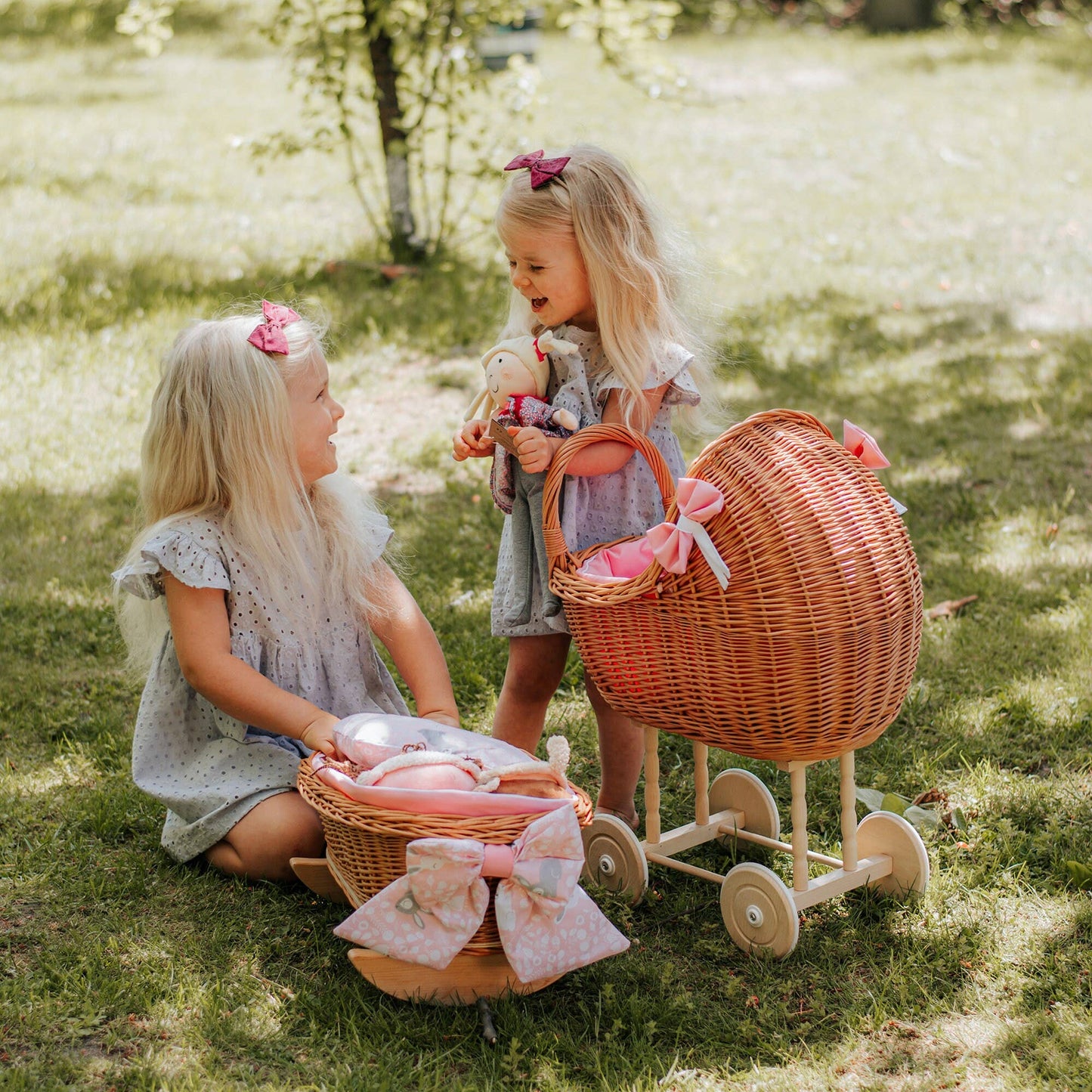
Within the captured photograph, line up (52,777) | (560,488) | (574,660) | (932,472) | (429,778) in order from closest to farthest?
(429,778), (560,488), (52,777), (574,660), (932,472)

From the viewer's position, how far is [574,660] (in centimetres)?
398

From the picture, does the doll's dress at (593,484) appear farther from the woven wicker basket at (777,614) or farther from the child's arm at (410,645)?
the woven wicker basket at (777,614)

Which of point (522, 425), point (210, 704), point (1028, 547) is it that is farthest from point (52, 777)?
point (1028, 547)

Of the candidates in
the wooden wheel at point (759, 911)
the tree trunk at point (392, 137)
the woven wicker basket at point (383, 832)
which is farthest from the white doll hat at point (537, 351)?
the tree trunk at point (392, 137)

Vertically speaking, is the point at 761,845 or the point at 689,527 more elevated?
the point at 689,527

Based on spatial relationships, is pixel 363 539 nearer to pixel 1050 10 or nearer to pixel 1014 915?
pixel 1014 915

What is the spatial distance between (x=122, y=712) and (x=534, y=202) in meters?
1.95

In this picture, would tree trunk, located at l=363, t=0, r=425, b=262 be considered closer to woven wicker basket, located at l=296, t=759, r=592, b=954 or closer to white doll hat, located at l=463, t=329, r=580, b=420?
white doll hat, located at l=463, t=329, r=580, b=420

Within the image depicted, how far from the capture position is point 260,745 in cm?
300

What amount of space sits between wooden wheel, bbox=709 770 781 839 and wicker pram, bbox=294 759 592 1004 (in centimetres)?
74

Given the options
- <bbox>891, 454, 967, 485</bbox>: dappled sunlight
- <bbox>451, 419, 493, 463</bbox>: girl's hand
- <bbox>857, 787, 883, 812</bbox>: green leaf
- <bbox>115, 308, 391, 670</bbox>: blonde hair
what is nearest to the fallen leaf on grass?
<bbox>891, 454, 967, 485</bbox>: dappled sunlight

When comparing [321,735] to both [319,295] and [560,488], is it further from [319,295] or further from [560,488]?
[319,295]

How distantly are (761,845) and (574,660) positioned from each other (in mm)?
1024

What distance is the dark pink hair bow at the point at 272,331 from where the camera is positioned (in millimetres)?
2861
